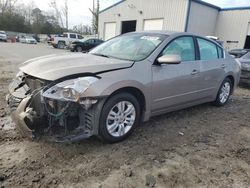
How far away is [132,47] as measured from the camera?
160 inches

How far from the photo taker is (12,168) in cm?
274

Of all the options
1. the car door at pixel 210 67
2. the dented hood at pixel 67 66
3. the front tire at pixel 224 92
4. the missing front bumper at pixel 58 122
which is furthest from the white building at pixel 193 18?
the missing front bumper at pixel 58 122

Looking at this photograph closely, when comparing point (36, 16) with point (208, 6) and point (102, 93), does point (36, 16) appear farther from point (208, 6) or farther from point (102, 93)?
point (102, 93)

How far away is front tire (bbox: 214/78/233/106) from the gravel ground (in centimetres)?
137

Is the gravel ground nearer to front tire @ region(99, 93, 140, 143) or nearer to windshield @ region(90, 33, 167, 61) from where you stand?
front tire @ region(99, 93, 140, 143)

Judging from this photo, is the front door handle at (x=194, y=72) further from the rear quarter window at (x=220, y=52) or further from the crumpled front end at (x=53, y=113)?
the crumpled front end at (x=53, y=113)

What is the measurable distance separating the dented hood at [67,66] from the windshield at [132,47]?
1.14 feet

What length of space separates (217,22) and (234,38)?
2.29 metres

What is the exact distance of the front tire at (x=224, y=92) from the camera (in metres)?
5.53

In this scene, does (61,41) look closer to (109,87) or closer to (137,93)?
(137,93)

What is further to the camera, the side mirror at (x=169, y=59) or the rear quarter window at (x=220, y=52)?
the rear quarter window at (x=220, y=52)

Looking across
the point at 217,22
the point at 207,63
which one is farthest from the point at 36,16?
the point at 207,63

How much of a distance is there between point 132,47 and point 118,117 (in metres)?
1.34

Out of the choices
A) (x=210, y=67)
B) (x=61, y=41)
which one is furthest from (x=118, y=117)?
(x=61, y=41)
